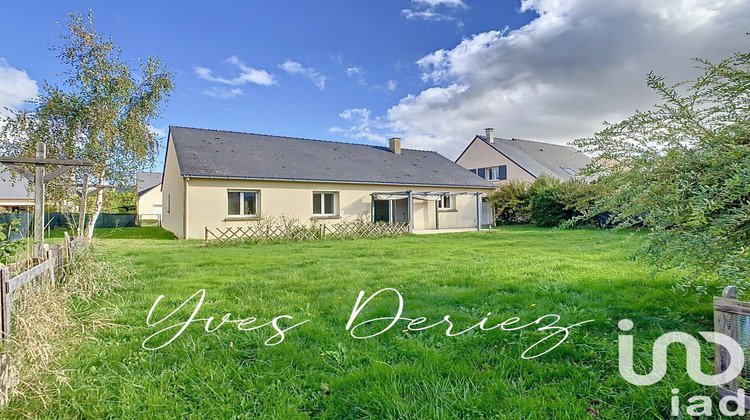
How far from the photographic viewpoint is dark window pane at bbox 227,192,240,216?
15.8m

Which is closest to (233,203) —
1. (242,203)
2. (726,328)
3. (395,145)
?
(242,203)

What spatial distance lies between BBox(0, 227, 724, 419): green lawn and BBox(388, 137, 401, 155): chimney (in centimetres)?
1919

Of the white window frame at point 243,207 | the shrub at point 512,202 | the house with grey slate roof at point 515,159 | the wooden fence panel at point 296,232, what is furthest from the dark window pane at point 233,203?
the house with grey slate roof at point 515,159

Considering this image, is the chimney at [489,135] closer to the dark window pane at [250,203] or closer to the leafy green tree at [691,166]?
the dark window pane at [250,203]

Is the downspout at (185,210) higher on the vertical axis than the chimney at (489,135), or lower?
lower

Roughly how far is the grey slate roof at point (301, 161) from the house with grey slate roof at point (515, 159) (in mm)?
6456

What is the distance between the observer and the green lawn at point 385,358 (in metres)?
2.24

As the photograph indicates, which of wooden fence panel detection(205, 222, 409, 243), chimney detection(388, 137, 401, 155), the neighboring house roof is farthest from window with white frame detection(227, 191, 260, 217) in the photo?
the neighboring house roof

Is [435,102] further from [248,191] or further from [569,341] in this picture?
[569,341]

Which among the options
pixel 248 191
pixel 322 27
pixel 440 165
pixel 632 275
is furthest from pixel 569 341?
pixel 440 165

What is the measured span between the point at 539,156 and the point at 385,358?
108 feet

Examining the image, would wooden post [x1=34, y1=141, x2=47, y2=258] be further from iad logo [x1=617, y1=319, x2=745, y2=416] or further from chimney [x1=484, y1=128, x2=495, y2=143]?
chimney [x1=484, y1=128, x2=495, y2=143]

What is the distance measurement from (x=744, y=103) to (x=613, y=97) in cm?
286

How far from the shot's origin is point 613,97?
5.37 metres
